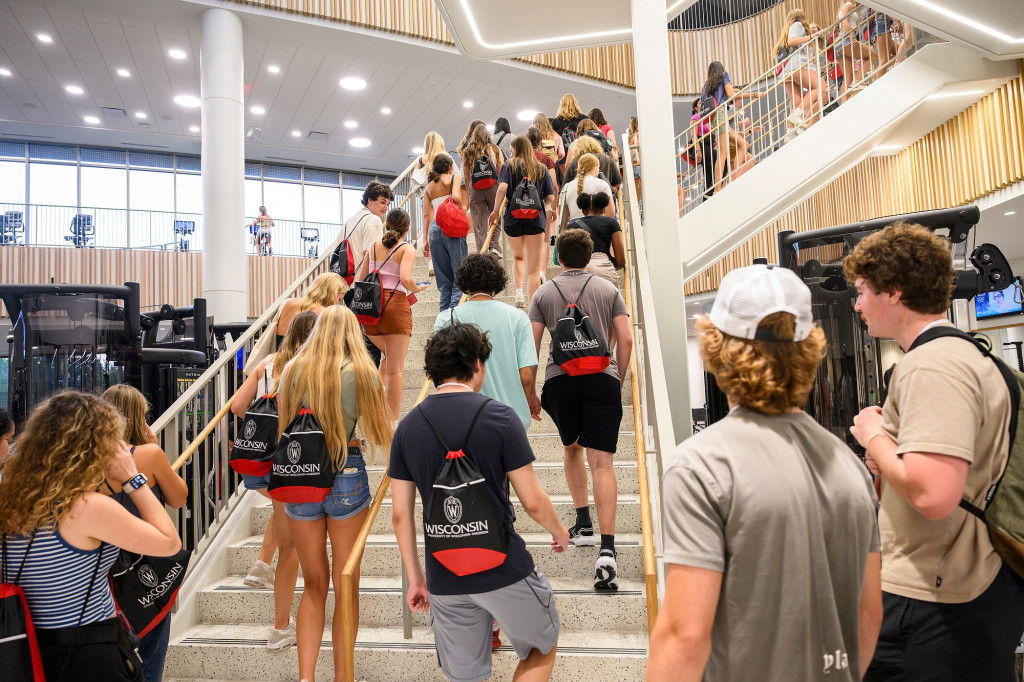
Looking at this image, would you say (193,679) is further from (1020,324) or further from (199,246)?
(199,246)

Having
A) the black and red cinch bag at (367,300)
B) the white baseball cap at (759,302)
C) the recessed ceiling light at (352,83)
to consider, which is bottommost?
the white baseball cap at (759,302)

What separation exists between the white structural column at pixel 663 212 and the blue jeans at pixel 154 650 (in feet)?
10.2

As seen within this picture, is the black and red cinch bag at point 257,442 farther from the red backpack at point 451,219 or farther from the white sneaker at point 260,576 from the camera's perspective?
the red backpack at point 451,219

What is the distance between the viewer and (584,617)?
362cm

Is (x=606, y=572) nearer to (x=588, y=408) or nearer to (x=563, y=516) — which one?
(x=563, y=516)

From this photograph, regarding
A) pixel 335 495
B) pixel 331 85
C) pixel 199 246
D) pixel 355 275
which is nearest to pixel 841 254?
pixel 335 495

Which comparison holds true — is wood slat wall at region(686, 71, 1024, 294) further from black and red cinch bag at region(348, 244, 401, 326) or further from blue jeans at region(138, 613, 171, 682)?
blue jeans at region(138, 613, 171, 682)

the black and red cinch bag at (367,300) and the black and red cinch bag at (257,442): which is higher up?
the black and red cinch bag at (367,300)

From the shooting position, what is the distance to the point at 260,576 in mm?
4289

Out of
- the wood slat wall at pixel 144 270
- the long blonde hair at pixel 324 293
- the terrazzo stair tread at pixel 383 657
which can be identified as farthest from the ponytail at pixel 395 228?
the wood slat wall at pixel 144 270

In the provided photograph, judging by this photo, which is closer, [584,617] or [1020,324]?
[584,617]

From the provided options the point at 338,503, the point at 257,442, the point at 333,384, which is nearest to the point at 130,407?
the point at 257,442

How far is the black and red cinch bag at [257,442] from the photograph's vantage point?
349cm

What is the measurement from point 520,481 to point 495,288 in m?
1.44
